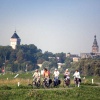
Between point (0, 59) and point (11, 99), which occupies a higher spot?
point (0, 59)

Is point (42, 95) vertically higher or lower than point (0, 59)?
lower

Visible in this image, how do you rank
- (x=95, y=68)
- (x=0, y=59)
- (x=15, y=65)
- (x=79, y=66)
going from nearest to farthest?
(x=95, y=68), (x=79, y=66), (x=15, y=65), (x=0, y=59)

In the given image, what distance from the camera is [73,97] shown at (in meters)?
22.8

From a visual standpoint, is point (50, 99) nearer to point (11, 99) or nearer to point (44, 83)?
point (11, 99)

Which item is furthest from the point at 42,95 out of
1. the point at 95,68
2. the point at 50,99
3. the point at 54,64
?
the point at 54,64

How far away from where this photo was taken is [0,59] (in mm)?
189000

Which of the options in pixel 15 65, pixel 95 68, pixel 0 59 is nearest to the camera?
pixel 95 68

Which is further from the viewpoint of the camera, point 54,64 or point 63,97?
point 54,64

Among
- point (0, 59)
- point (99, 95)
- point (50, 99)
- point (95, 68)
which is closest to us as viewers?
point (50, 99)

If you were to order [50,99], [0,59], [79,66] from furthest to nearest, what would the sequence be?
[0,59], [79,66], [50,99]

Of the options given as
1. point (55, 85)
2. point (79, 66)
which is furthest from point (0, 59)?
point (55, 85)

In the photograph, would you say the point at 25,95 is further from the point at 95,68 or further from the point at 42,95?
the point at 95,68

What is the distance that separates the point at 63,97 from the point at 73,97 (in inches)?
25.0

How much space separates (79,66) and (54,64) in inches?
3762
